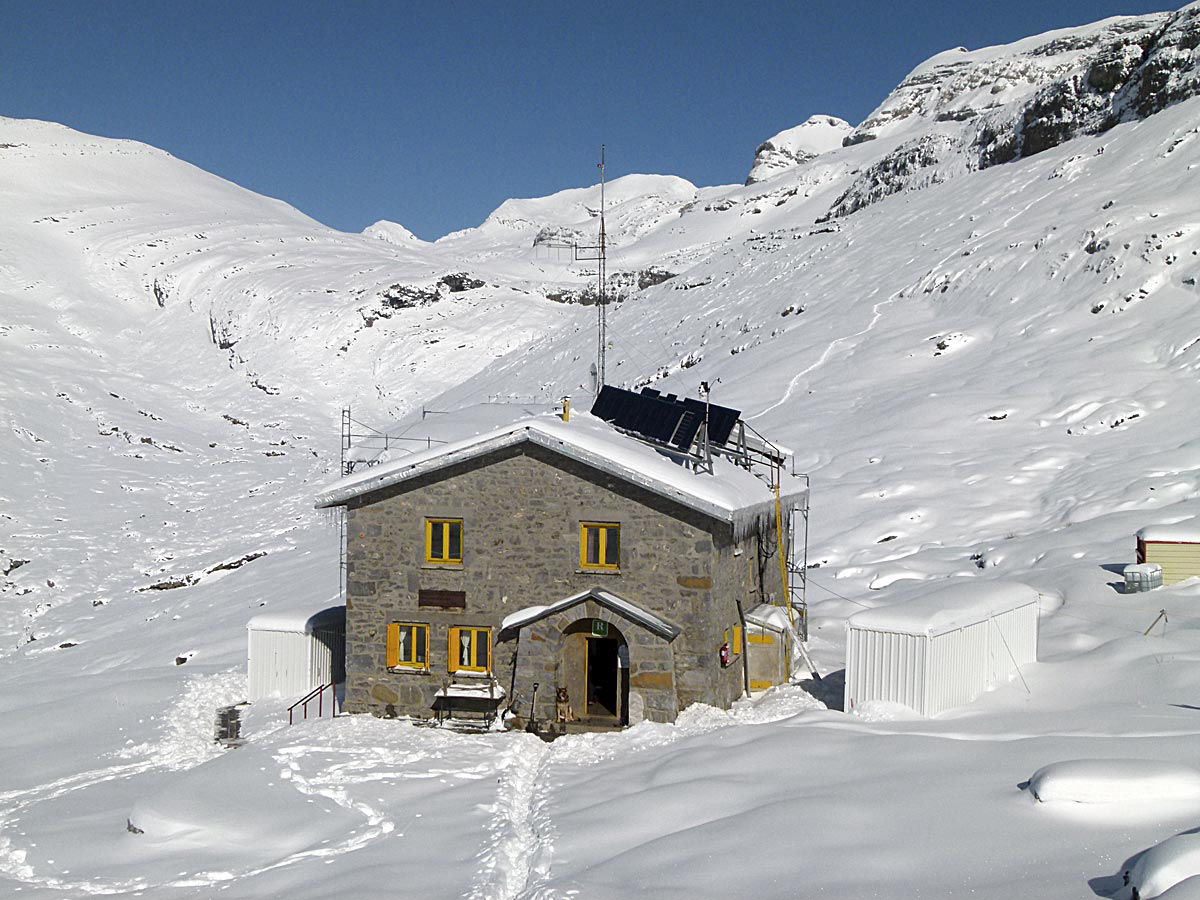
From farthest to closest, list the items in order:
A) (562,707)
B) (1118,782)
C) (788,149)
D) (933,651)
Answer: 1. (788,149)
2. (562,707)
3. (933,651)
4. (1118,782)

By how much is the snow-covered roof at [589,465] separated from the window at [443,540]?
1125 millimetres

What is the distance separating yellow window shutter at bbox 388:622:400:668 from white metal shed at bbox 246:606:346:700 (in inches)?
125

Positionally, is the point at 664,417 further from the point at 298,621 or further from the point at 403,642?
the point at 298,621

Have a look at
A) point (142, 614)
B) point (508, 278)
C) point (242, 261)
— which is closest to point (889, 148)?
point (508, 278)

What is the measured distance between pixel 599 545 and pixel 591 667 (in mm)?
2464

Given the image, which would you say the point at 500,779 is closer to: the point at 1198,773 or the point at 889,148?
the point at 1198,773

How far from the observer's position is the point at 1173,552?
78.5 feet

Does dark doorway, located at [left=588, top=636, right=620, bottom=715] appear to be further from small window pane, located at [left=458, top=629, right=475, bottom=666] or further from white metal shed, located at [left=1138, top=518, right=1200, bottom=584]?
white metal shed, located at [left=1138, top=518, right=1200, bottom=584]

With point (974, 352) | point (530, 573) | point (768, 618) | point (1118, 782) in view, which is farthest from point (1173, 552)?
point (974, 352)

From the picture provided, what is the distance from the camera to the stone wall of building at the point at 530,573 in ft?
65.0

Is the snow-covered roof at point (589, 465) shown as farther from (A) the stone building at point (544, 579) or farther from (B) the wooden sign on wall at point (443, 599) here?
(B) the wooden sign on wall at point (443, 599)

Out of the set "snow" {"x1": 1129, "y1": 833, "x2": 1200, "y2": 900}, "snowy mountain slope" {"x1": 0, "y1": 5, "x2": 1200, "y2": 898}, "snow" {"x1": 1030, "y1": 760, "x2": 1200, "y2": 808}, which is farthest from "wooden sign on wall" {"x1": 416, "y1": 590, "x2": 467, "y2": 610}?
"snow" {"x1": 1129, "y1": 833, "x2": 1200, "y2": 900}

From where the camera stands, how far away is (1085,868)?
10.0m

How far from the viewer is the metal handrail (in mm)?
21562
